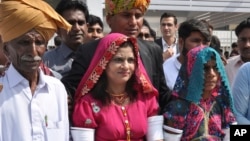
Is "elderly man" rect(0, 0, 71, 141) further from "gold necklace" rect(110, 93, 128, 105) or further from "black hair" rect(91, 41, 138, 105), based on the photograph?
"gold necklace" rect(110, 93, 128, 105)

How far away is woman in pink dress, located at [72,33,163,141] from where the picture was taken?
245 centimetres

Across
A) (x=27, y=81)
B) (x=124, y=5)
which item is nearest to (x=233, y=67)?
(x=124, y=5)

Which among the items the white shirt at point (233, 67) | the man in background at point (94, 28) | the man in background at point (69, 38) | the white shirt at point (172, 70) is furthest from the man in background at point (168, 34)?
the man in background at point (69, 38)

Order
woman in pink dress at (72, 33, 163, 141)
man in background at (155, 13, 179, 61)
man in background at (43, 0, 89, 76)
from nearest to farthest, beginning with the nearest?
woman in pink dress at (72, 33, 163, 141), man in background at (43, 0, 89, 76), man in background at (155, 13, 179, 61)

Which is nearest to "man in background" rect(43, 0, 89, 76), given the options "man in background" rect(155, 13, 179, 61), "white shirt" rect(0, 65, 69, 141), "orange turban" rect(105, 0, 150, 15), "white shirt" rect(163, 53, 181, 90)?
"orange turban" rect(105, 0, 150, 15)

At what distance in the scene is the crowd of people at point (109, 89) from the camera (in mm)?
2162

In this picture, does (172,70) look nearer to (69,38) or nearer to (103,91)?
(69,38)

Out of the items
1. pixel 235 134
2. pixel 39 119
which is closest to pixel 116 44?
pixel 39 119

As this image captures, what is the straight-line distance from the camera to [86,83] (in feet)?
8.18

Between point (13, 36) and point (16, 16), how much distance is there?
0.11 metres

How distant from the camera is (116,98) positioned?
2.56 metres

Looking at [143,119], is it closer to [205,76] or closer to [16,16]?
[205,76]

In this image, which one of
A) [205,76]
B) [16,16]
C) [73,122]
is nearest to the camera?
[16,16]

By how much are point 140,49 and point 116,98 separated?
410mm
